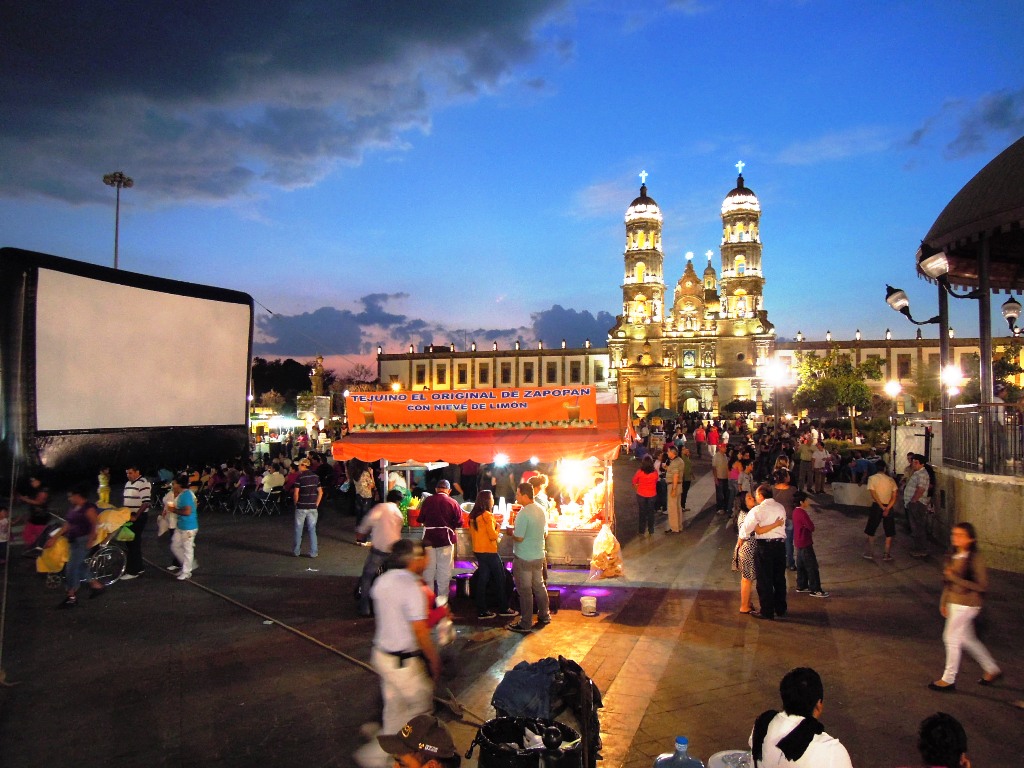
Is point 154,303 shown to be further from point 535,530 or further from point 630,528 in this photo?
point 535,530

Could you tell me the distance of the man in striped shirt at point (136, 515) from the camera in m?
10.2

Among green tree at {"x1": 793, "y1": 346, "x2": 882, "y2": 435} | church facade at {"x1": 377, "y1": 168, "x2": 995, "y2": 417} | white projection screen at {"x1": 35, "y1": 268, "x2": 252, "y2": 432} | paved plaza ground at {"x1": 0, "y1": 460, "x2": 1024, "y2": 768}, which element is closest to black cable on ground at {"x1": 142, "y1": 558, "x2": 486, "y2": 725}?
paved plaza ground at {"x1": 0, "y1": 460, "x2": 1024, "y2": 768}

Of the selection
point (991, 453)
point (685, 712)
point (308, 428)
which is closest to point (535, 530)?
point (685, 712)

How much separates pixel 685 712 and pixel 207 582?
7115mm

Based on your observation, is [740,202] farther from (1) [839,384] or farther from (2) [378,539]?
(2) [378,539]

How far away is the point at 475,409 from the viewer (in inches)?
404

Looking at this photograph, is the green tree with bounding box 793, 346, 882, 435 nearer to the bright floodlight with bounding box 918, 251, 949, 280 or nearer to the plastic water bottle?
the bright floodlight with bounding box 918, 251, 949, 280

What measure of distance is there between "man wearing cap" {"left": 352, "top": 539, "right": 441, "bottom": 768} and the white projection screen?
1680cm

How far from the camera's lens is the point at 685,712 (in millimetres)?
5336

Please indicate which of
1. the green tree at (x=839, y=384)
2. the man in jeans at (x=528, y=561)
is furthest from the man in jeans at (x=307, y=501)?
the green tree at (x=839, y=384)

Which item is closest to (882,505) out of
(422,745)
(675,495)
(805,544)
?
(805,544)

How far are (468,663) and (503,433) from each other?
12.5 feet

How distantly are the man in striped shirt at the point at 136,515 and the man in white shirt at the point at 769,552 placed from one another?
8.21 meters

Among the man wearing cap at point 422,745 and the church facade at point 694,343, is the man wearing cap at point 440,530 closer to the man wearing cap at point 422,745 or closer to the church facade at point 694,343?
the man wearing cap at point 422,745
